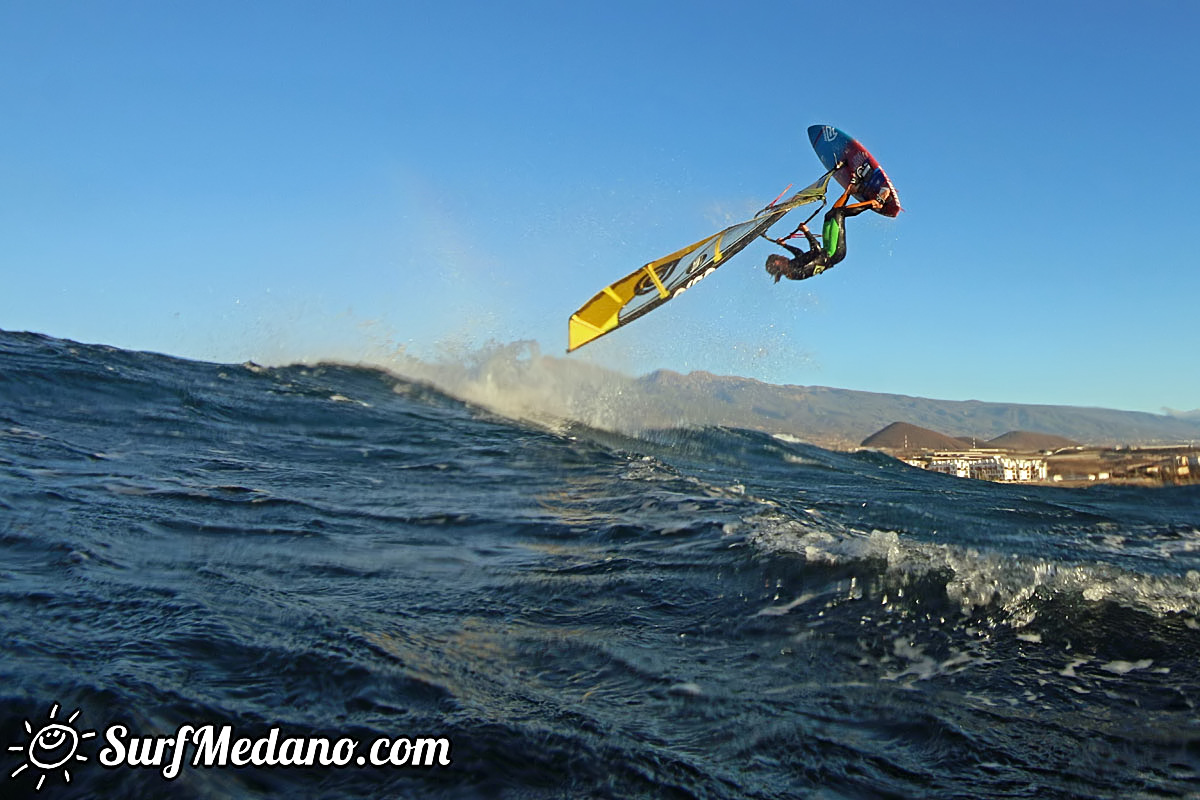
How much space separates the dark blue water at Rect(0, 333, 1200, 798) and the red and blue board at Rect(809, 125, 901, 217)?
638 cm

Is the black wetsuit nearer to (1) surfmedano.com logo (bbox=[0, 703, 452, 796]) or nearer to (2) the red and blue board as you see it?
(2) the red and blue board

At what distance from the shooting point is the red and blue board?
14.0 metres

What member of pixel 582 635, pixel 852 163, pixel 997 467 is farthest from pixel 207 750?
pixel 997 467

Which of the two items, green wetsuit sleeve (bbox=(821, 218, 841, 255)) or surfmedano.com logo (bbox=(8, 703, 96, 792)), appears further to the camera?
green wetsuit sleeve (bbox=(821, 218, 841, 255))

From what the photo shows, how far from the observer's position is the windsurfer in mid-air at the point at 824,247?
1361cm

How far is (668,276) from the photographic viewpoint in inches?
603

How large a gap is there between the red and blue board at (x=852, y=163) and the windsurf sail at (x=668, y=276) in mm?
407

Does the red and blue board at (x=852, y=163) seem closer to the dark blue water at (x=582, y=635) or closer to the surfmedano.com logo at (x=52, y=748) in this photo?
the dark blue water at (x=582, y=635)

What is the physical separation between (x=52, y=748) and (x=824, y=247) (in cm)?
1271

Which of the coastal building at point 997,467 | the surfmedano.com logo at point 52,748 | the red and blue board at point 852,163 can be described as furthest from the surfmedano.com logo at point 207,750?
the coastal building at point 997,467

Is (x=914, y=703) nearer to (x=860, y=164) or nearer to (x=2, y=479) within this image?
(x=2, y=479)

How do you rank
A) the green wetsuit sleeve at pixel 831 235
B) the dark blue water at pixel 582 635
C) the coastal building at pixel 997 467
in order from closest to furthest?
the dark blue water at pixel 582 635 → the green wetsuit sleeve at pixel 831 235 → the coastal building at pixel 997 467

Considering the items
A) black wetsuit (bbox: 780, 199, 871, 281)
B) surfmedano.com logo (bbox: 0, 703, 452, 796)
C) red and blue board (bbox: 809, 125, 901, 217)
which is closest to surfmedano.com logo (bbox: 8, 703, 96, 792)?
surfmedano.com logo (bbox: 0, 703, 452, 796)

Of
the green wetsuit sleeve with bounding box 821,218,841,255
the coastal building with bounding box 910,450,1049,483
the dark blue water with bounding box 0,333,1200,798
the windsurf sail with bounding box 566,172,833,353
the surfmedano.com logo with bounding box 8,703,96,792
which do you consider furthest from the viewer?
the coastal building with bounding box 910,450,1049,483
